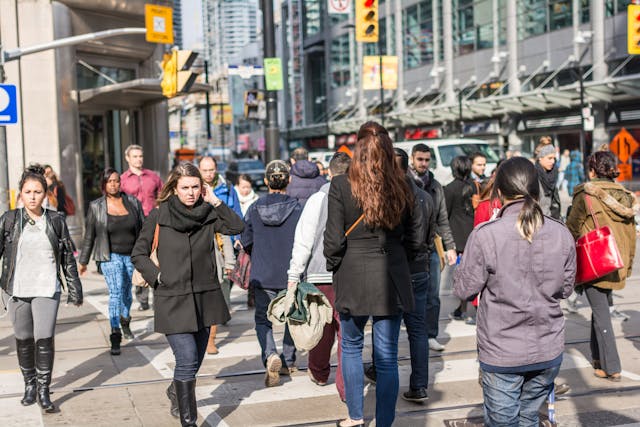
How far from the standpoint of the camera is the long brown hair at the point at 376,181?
489 cm

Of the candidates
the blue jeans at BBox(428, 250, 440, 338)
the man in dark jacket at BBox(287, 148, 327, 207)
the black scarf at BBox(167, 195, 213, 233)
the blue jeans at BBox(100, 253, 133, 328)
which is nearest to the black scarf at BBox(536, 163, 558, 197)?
the blue jeans at BBox(428, 250, 440, 338)

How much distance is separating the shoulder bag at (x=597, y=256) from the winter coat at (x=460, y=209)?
454 centimetres

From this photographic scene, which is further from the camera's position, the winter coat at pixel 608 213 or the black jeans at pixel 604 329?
the winter coat at pixel 608 213

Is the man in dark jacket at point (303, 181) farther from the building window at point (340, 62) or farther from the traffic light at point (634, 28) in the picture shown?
the building window at point (340, 62)

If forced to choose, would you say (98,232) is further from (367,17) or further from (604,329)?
(367,17)

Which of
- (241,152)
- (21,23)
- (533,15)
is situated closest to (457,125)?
(533,15)

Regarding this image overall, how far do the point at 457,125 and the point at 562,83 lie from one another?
9658 mm

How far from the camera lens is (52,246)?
21.5ft

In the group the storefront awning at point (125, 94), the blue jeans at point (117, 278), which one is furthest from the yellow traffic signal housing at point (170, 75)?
the blue jeans at point (117, 278)

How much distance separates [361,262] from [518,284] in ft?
4.04

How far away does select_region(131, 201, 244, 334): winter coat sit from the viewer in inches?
214

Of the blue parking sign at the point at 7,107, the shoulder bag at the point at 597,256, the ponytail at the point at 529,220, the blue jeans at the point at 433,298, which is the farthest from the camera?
the blue parking sign at the point at 7,107

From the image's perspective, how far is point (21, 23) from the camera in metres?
18.4

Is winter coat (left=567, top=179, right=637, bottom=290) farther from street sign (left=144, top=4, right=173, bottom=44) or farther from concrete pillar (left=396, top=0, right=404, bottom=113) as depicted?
concrete pillar (left=396, top=0, right=404, bottom=113)
